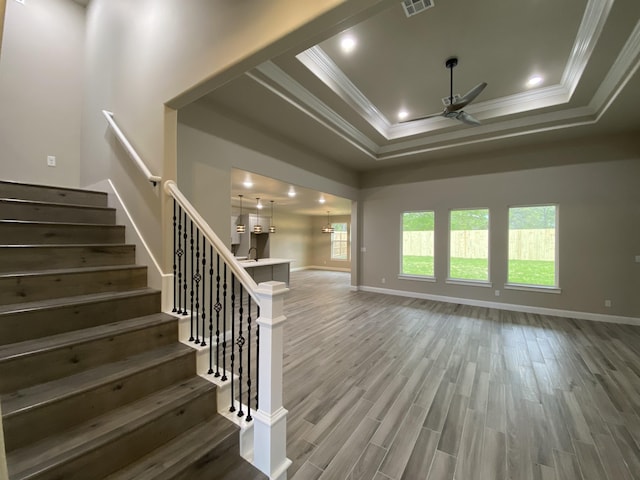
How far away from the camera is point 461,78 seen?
3553mm

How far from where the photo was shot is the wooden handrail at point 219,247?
1.66 m

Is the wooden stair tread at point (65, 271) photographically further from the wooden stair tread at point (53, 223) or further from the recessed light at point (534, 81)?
the recessed light at point (534, 81)

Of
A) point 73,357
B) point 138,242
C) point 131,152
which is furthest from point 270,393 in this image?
point 131,152

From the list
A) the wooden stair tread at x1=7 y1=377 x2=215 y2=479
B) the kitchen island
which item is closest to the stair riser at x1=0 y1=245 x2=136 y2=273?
the wooden stair tread at x1=7 y1=377 x2=215 y2=479

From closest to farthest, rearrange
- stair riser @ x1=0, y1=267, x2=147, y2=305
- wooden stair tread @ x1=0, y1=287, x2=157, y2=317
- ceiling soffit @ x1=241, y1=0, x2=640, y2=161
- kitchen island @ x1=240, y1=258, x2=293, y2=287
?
wooden stair tread @ x1=0, y1=287, x2=157, y2=317 < stair riser @ x1=0, y1=267, x2=147, y2=305 < ceiling soffit @ x1=241, y1=0, x2=640, y2=161 < kitchen island @ x1=240, y1=258, x2=293, y2=287

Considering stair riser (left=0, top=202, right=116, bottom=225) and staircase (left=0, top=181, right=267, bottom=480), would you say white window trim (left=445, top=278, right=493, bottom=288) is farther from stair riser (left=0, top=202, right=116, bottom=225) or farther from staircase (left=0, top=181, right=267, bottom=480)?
stair riser (left=0, top=202, right=116, bottom=225)

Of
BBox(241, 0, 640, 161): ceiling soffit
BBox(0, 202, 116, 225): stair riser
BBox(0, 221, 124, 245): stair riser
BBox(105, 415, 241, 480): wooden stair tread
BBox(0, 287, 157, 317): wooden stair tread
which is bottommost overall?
BBox(105, 415, 241, 480): wooden stair tread

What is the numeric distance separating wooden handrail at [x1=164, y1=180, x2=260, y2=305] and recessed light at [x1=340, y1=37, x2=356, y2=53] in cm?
245

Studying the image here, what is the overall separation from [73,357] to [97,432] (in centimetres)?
51

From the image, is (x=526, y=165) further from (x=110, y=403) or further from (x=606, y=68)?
(x=110, y=403)

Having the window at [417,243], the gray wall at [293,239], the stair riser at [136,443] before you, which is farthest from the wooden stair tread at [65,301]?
the gray wall at [293,239]

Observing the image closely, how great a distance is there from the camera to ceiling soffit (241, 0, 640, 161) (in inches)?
111

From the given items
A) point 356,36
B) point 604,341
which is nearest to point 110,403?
point 356,36

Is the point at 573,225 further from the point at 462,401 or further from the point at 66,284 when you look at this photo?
the point at 66,284
